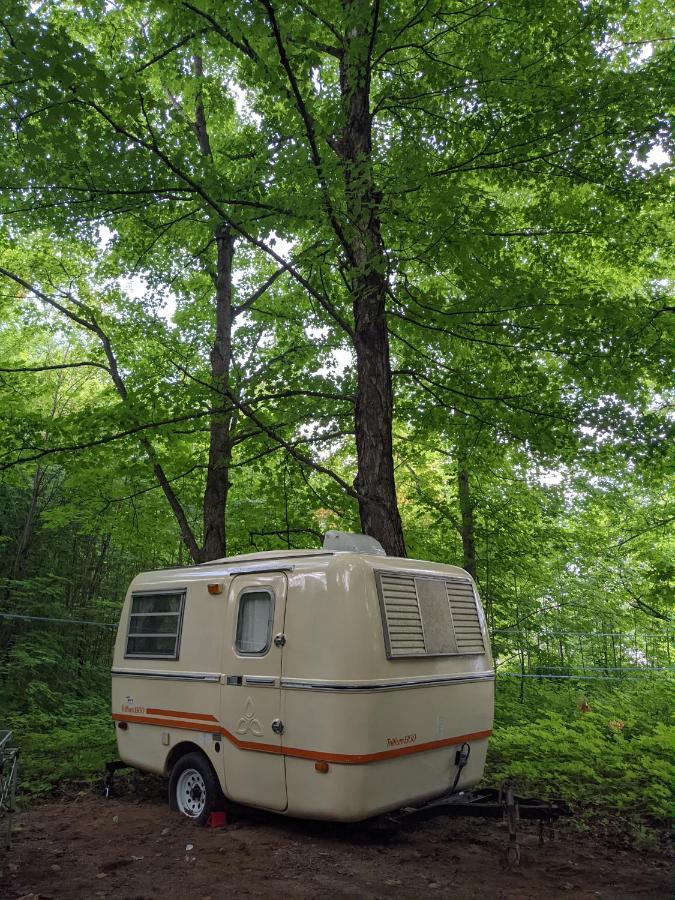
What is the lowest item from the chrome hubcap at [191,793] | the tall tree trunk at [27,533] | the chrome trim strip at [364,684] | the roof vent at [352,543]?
the chrome hubcap at [191,793]

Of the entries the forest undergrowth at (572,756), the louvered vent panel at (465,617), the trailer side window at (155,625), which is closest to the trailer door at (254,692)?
the trailer side window at (155,625)

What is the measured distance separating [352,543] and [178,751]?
2.77 m

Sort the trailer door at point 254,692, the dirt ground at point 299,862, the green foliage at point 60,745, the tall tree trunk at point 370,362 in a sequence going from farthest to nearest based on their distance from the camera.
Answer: the green foliage at point 60,745 < the tall tree trunk at point 370,362 < the trailer door at point 254,692 < the dirt ground at point 299,862

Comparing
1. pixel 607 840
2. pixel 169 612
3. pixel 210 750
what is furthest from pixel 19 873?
pixel 607 840

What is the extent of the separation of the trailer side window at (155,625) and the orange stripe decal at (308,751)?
1.99 ft

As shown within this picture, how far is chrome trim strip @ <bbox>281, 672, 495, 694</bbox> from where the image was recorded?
4.88 meters

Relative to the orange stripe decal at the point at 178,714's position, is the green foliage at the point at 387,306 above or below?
above

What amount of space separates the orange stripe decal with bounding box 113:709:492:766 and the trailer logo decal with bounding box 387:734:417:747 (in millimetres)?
32

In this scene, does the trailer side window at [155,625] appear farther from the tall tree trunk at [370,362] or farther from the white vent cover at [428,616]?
the white vent cover at [428,616]

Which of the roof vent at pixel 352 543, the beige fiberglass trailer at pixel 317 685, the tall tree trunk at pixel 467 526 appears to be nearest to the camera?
the beige fiberglass trailer at pixel 317 685

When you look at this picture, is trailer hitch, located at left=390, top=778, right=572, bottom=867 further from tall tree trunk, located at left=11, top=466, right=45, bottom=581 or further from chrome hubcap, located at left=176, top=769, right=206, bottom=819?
tall tree trunk, located at left=11, top=466, right=45, bottom=581

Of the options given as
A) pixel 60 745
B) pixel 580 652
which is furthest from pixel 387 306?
pixel 580 652

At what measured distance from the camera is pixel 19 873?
4.60 meters

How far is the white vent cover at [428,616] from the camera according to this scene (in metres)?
5.27
